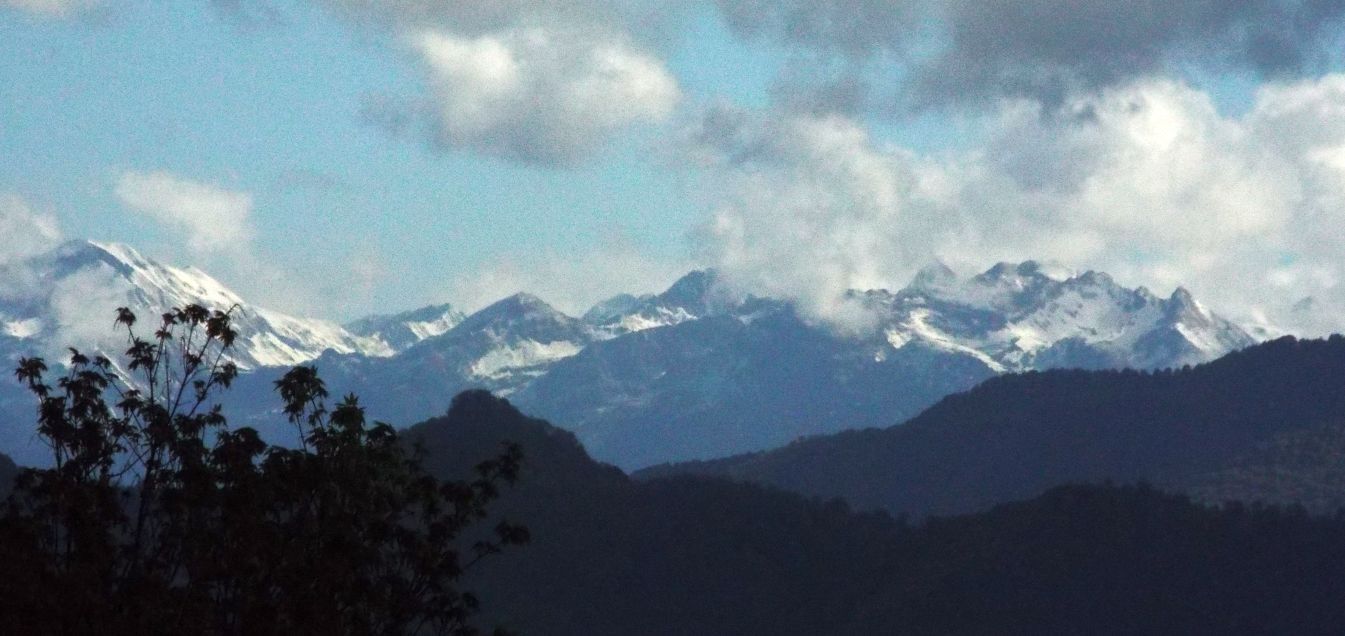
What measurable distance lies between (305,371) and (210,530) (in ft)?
24.7

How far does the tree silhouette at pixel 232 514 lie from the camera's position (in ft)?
262

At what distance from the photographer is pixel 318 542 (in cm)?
8306

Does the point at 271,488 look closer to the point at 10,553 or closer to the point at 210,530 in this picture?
the point at 210,530

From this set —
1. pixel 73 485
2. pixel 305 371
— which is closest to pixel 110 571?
pixel 73 485

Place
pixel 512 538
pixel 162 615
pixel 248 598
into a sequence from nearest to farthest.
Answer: pixel 162 615, pixel 248 598, pixel 512 538

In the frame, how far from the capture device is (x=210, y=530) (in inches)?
3302

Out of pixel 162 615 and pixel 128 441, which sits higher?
pixel 128 441

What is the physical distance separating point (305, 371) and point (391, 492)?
20.2ft

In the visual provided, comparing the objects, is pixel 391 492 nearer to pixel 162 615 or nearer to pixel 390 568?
pixel 390 568

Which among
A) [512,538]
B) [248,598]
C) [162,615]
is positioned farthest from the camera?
[512,538]

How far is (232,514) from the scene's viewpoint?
82625 millimetres

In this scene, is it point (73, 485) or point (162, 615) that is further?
point (73, 485)

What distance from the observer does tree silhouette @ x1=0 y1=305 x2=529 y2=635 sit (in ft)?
262

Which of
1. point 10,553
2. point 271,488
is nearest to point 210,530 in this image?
→ point 271,488
